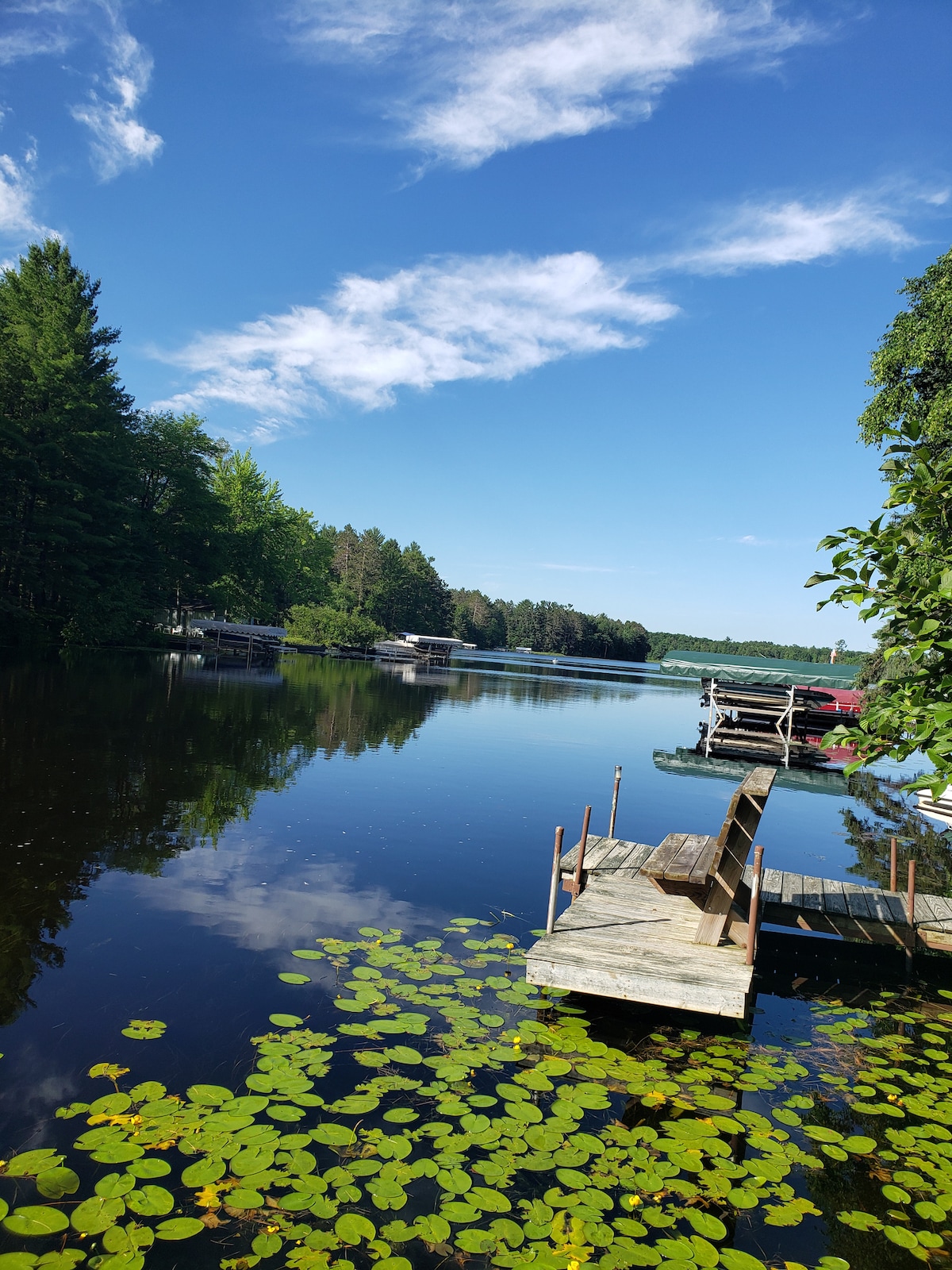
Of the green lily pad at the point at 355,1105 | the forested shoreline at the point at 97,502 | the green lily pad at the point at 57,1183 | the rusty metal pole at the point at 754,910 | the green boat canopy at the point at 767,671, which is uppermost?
the forested shoreline at the point at 97,502

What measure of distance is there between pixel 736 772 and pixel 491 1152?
2187cm

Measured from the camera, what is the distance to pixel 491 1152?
181 inches

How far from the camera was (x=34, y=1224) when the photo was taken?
3684 mm

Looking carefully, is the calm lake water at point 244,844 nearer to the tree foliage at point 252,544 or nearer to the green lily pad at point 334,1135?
the green lily pad at point 334,1135

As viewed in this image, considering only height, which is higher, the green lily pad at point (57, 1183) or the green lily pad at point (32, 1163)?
the green lily pad at point (57, 1183)

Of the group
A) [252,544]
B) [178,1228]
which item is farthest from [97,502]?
[178,1228]

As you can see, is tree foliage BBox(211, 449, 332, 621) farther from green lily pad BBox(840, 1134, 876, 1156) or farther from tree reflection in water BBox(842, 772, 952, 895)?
green lily pad BBox(840, 1134, 876, 1156)

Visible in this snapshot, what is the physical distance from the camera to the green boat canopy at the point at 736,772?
76.1 feet

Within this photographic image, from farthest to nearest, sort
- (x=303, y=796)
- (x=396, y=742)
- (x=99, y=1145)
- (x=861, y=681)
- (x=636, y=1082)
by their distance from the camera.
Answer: (x=861, y=681) < (x=396, y=742) < (x=303, y=796) < (x=636, y=1082) < (x=99, y=1145)

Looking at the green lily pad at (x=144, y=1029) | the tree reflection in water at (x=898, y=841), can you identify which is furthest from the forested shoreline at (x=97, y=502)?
the green lily pad at (x=144, y=1029)

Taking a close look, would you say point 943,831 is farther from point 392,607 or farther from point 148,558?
point 392,607

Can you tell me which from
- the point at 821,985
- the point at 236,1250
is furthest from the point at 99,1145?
the point at 821,985

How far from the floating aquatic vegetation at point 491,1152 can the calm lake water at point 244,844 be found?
368 mm

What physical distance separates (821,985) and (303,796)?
9904mm
